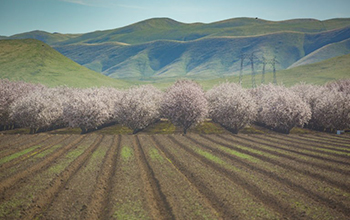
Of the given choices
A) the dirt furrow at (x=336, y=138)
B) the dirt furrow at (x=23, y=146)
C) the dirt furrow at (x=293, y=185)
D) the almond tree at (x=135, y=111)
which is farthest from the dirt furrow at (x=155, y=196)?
the dirt furrow at (x=336, y=138)

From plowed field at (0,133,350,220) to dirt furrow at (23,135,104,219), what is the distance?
64mm

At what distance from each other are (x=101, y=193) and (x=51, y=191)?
397 centimetres

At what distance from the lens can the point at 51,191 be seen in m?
20.5

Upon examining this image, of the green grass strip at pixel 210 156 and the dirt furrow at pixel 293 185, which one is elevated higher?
the green grass strip at pixel 210 156

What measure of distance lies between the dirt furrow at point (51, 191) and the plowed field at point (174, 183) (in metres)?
0.06

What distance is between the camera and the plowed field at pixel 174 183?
687 inches

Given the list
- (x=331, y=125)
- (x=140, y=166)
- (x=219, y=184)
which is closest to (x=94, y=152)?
(x=140, y=166)

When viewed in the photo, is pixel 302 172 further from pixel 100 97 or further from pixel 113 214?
pixel 100 97

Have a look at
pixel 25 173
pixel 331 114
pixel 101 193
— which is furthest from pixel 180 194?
pixel 331 114

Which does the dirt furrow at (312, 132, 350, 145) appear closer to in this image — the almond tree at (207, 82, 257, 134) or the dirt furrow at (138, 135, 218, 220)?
the almond tree at (207, 82, 257, 134)

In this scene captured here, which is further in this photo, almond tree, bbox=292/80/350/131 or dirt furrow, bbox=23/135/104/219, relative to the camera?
almond tree, bbox=292/80/350/131

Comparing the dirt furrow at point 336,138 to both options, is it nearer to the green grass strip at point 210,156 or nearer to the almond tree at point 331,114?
the almond tree at point 331,114

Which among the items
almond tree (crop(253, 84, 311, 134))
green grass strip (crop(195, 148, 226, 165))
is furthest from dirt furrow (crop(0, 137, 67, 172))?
almond tree (crop(253, 84, 311, 134))

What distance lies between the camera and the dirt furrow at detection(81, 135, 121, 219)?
1701 cm
